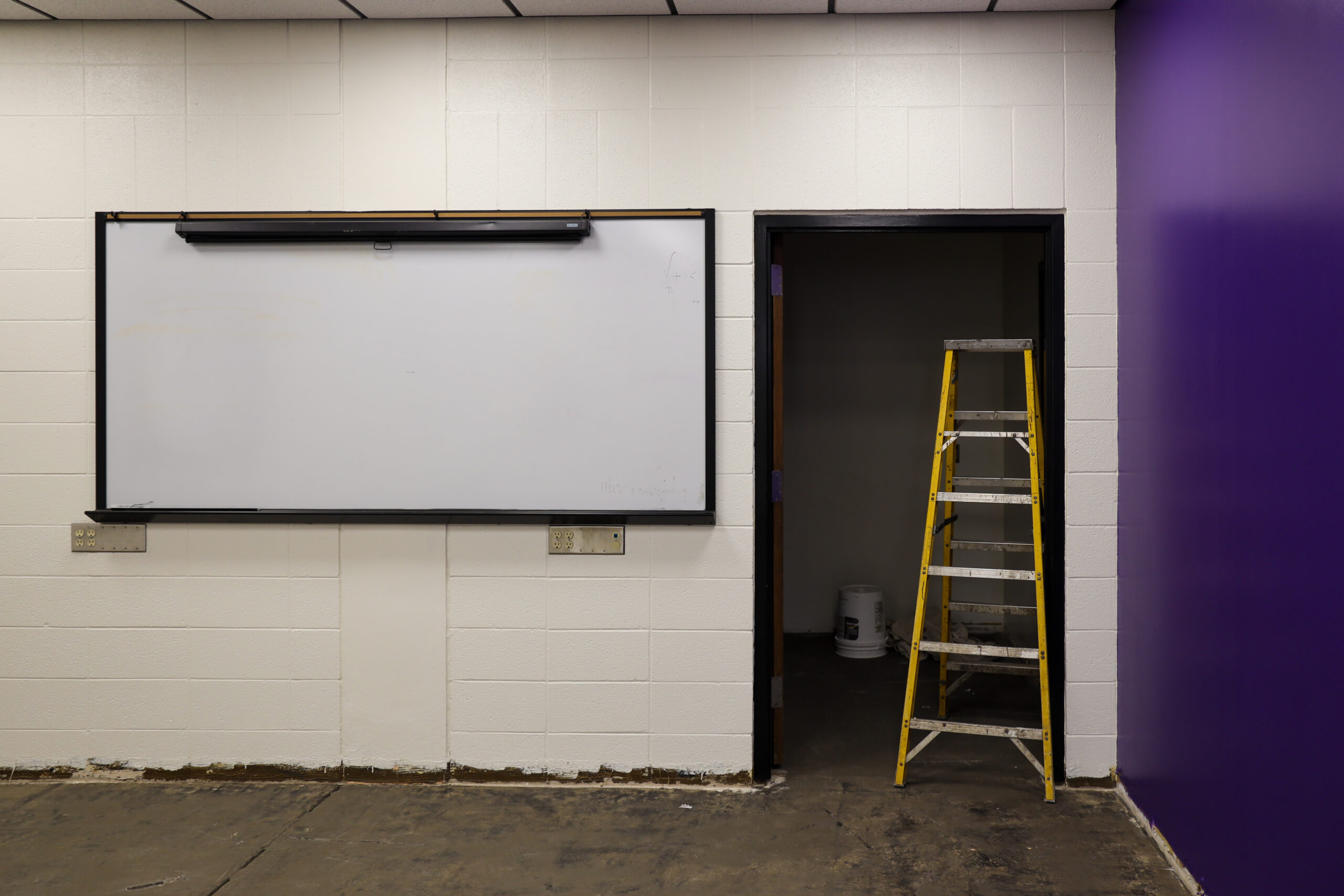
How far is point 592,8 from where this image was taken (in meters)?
2.90

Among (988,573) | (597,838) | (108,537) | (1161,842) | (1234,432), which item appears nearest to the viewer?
(1234,432)

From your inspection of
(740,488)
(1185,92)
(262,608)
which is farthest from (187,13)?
(1185,92)

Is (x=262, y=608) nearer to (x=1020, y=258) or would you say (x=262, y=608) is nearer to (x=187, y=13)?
(x=187, y=13)

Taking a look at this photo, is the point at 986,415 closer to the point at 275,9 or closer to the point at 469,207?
the point at 469,207

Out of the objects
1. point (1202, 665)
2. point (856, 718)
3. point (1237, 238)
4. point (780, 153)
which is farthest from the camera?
point (856, 718)

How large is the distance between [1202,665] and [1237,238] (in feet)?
3.71

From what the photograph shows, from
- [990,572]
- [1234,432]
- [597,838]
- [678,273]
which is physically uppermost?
[678,273]

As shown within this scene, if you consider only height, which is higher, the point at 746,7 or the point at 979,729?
the point at 746,7

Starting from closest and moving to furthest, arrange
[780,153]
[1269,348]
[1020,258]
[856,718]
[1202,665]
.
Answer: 1. [1269,348]
2. [1202,665]
3. [780,153]
4. [856,718]
5. [1020,258]

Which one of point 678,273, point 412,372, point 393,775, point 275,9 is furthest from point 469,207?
point 393,775

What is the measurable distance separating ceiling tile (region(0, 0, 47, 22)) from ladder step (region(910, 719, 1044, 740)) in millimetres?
4001

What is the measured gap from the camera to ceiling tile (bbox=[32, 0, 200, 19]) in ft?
9.43

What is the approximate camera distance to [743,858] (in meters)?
2.50

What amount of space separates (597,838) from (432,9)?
2863 millimetres
